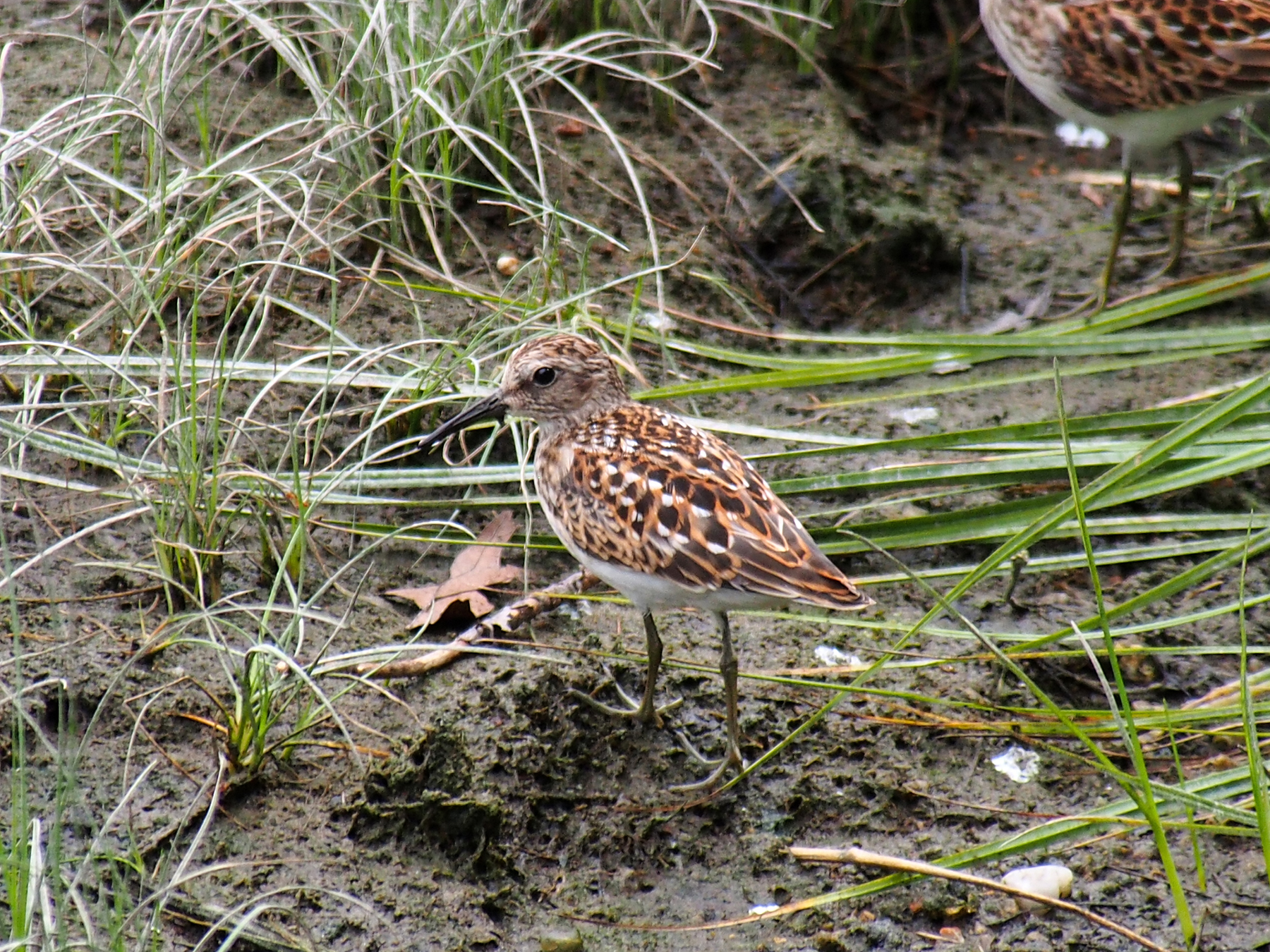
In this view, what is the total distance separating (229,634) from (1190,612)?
2948 mm

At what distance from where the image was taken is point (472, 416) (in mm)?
4223

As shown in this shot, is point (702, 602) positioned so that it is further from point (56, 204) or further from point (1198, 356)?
point (56, 204)

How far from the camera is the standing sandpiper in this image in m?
5.57

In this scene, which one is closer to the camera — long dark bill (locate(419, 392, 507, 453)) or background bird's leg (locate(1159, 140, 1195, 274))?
long dark bill (locate(419, 392, 507, 453))

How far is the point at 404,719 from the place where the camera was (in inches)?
154

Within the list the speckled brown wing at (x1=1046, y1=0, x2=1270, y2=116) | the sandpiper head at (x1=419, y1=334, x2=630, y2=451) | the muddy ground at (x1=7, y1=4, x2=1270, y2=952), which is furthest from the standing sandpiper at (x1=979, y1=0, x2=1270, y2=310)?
the sandpiper head at (x1=419, y1=334, x2=630, y2=451)

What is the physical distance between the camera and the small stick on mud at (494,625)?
158 inches

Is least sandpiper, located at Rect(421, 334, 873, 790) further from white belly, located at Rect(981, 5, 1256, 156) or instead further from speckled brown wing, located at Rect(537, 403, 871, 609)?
white belly, located at Rect(981, 5, 1256, 156)

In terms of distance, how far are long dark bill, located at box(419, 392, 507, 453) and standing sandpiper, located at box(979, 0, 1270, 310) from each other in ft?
9.30

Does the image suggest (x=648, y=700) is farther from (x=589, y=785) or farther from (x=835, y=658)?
(x=835, y=658)

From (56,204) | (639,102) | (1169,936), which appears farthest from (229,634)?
(639,102)

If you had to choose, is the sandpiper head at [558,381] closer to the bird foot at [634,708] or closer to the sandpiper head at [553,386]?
the sandpiper head at [553,386]

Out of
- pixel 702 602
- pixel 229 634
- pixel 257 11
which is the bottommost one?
pixel 229 634

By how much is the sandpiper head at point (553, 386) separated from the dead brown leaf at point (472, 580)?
410mm
